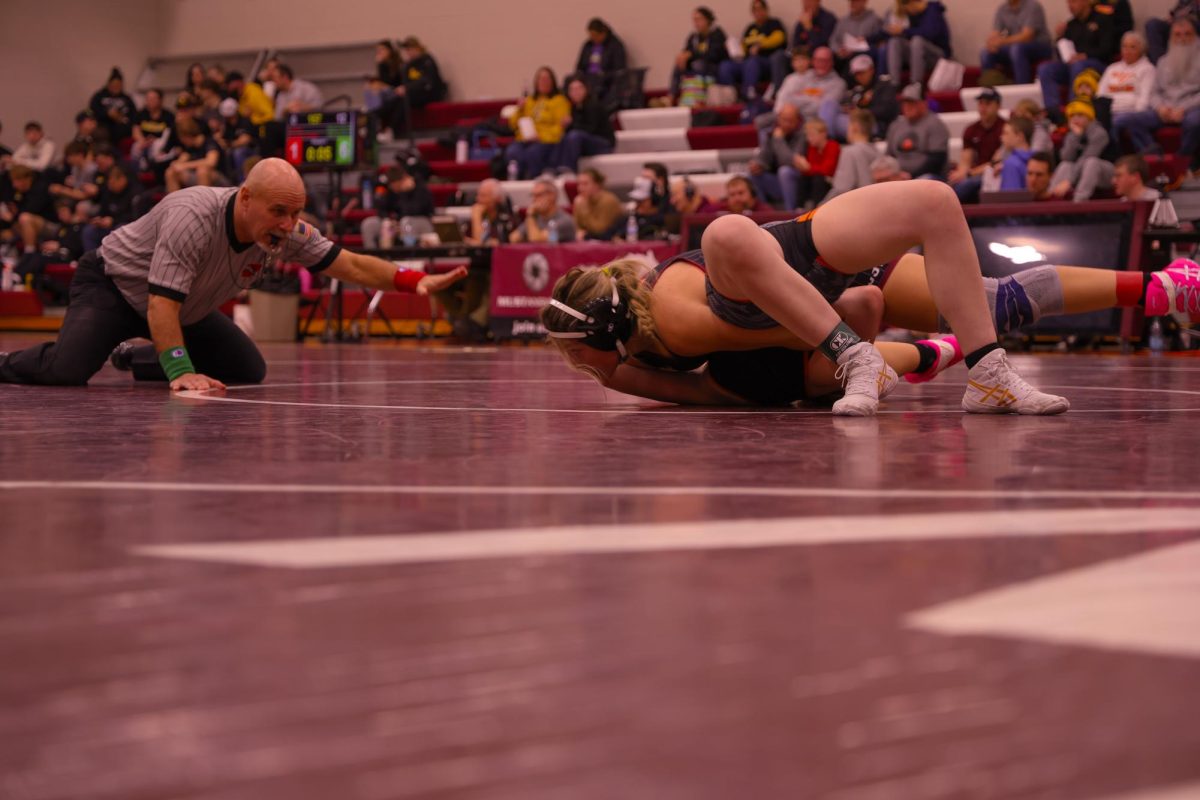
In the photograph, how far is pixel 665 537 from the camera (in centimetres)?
144

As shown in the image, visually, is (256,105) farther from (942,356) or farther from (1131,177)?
(942,356)

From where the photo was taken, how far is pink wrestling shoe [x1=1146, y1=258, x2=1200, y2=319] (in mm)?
3191

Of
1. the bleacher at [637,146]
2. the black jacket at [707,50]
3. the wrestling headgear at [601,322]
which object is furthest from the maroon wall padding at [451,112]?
the wrestling headgear at [601,322]

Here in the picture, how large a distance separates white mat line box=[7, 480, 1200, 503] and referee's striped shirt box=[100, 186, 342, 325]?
2.32 m

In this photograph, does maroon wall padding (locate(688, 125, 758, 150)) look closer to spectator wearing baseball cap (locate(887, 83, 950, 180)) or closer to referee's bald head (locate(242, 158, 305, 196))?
spectator wearing baseball cap (locate(887, 83, 950, 180))

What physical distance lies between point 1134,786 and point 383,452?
70.4 inches

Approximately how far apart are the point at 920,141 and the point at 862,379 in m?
7.90

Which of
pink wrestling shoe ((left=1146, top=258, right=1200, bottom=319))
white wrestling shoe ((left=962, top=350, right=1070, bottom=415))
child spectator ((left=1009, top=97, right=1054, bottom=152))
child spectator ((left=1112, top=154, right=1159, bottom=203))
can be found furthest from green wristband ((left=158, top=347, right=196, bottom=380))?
child spectator ((left=1009, top=97, right=1054, bottom=152))

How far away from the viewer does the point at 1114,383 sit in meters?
4.39

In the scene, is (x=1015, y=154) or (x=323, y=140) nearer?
(x=1015, y=154)

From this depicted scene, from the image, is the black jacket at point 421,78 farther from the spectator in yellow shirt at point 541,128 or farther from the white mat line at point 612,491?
the white mat line at point 612,491

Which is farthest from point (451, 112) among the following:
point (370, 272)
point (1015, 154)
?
point (370, 272)

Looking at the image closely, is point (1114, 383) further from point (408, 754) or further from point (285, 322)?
point (285, 322)

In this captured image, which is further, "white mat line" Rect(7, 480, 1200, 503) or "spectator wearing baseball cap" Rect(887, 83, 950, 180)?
"spectator wearing baseball cap" Rect(887, 83, 950, 180)
